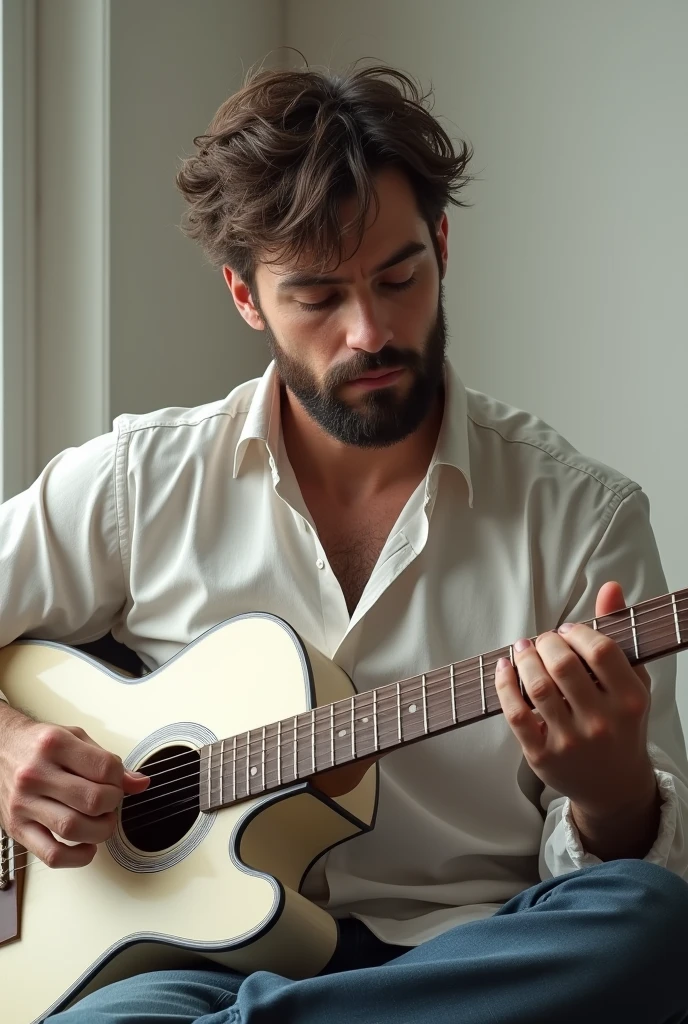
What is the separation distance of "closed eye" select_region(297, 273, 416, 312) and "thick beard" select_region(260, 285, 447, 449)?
0.22 feet

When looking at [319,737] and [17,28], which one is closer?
[319,737]

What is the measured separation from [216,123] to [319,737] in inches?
36.6

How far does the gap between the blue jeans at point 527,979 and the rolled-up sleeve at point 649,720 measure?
0.13m

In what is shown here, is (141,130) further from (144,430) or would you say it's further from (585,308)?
(585,308)

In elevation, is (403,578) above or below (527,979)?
above

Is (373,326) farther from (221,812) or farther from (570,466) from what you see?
(221,812)

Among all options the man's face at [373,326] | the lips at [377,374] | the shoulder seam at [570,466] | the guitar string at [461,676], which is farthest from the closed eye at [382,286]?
the guitar string at [461,676]

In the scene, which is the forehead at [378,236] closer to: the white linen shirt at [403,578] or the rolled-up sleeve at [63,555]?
the white linen shirt at [403,578]

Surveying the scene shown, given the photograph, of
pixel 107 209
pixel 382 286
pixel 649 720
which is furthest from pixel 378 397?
pixel 107 209

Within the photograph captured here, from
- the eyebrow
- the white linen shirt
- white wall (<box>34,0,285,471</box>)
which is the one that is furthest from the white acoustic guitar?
white wall (<box>34,0,285,471</box>)

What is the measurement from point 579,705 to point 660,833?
0.25 metres

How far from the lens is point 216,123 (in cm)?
159

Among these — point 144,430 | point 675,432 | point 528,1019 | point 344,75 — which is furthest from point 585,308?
point 528,1019

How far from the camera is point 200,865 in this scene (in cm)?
118
